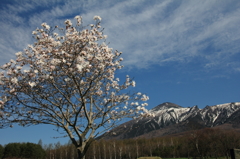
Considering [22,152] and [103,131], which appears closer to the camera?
[103,131]

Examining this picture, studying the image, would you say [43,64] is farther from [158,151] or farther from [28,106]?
[158,151]

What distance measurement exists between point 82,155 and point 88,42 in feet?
20.0

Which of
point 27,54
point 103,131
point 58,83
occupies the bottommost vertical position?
point 103,131

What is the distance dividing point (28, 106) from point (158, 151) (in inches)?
3566

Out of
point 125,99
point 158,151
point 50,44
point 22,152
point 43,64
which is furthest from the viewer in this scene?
point 158,151

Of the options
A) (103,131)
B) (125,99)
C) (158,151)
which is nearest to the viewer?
(103,131)

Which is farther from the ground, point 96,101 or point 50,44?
point 50,44

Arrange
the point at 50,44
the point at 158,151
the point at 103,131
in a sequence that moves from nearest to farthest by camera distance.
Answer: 1. the point at 50,44
2. the point at 103,131
3. the point at 158,151

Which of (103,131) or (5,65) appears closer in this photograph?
(5,65)

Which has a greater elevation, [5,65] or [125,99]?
[5,65]

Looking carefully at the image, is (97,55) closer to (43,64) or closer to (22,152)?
(43,64)

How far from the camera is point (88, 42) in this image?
1087 centimetres

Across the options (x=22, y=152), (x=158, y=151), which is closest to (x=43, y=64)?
(x=22, y=152)

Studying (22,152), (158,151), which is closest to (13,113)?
(22,152)
